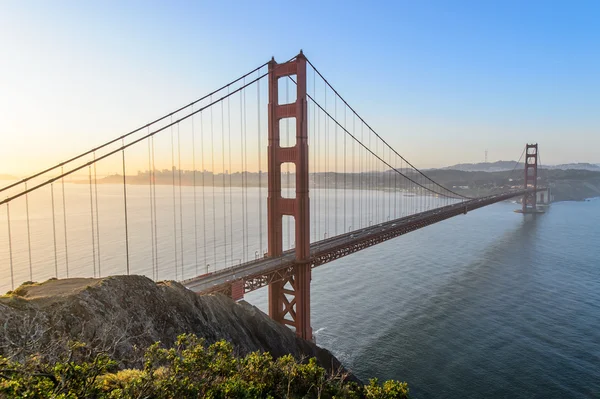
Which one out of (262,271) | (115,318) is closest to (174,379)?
(115,318)

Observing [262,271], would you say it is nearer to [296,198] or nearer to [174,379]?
[296,198]

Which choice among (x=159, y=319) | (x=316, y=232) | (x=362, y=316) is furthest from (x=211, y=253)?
(x=159, y=319)

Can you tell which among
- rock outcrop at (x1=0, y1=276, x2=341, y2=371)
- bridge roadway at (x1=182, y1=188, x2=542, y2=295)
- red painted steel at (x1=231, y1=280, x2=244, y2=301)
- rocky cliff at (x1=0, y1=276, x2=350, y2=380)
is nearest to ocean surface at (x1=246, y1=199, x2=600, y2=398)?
bridge roadway at (x1=182, y1=188, x2=542, y2=295)

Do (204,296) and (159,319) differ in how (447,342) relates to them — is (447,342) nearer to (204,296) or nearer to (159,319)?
(204,296)

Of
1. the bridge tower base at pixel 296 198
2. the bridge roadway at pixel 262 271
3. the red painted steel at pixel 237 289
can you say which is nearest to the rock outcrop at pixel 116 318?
the red painted steel at pixel 237 289

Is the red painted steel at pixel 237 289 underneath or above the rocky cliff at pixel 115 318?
underneath

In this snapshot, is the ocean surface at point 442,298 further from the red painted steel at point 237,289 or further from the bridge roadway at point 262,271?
the red painted steel at point 237,289
